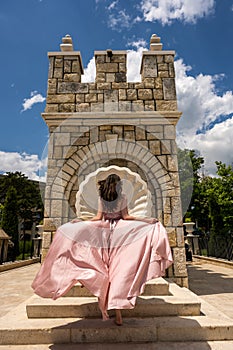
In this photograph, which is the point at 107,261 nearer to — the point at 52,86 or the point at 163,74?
the point at 52,86

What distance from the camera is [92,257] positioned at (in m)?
2.02

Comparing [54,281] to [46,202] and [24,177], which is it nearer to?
[46,202]

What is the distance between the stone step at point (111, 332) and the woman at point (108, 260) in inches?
5.1

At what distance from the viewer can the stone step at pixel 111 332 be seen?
2.02 meters

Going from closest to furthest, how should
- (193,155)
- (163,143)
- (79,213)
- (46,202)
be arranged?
(79,213)
(46,202)
(163,143)
(193,155)

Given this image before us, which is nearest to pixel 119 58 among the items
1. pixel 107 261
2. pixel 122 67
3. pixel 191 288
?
pixel 122 67

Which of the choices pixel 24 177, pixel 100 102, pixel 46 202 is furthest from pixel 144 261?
pixel 24 177

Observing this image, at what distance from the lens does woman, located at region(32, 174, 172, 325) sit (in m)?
1.85

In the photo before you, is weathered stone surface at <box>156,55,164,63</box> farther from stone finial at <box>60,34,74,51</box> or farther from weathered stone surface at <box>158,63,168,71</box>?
stone finial at <box>60,34,74,51</box>

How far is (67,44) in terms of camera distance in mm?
4777

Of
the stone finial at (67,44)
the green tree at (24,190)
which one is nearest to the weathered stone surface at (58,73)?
the stone finial at (67,44)

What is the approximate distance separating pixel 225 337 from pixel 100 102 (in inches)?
149

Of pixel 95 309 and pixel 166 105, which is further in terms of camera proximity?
pixel 166 105

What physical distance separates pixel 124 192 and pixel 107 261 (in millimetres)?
1752
